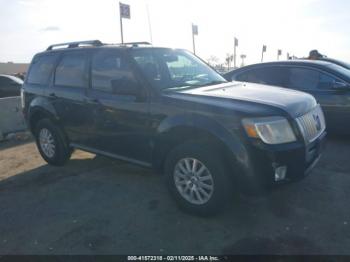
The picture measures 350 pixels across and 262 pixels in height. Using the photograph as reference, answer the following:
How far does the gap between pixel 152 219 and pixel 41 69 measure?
3391 mm

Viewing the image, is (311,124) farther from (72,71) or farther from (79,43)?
(79,43)

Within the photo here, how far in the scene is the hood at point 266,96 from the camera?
3.38 meters

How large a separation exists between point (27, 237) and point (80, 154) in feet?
9.76

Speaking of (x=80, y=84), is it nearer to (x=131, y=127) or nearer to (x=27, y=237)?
(x=131, y=127)

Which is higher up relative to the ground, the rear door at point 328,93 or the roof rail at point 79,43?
the roof rail at point 79,43

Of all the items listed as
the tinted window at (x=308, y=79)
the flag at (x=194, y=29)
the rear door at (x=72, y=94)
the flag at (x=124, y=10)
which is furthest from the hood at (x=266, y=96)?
the flag at (x=194, y=29)

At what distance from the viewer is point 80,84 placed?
471 centimetres

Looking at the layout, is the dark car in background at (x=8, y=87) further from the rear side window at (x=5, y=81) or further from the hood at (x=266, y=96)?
the hood at (x=266, y=96)

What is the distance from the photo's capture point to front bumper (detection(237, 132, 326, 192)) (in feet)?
10.2

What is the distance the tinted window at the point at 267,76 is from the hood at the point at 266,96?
2.60 meters

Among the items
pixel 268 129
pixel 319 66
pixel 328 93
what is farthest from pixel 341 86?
pixel 268 129

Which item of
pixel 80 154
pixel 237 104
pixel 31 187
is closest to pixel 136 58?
pixel 237 104

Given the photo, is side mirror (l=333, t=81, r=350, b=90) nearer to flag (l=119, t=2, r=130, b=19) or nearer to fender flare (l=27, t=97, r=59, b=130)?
fender flare (l=27, t=97, r=59, b=130)

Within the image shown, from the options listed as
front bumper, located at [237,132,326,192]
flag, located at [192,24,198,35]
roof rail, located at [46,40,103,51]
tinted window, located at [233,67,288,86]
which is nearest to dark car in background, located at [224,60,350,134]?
tinted window, located at [233,67,288,86]
